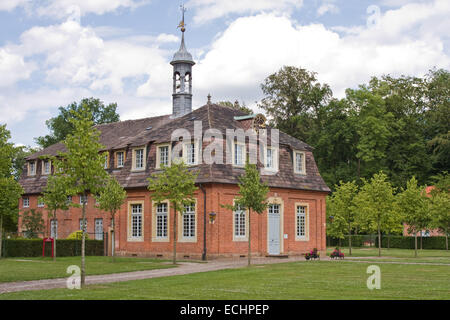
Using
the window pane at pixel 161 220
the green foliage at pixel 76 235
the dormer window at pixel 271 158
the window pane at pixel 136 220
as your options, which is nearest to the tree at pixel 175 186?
the window pane at pixel 161 220

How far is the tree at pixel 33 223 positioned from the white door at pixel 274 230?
55.4 ft

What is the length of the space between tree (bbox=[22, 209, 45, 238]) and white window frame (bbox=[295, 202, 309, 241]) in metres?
17.9

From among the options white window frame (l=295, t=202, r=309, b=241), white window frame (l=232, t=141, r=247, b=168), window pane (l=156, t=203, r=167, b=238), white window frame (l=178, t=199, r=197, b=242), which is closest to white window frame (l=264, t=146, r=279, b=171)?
white window frame (l=232, t=141, r=247, b=168)

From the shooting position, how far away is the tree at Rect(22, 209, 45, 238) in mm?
41156

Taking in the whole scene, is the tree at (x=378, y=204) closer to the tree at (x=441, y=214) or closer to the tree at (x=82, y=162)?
the tree at (x=441, y=214)

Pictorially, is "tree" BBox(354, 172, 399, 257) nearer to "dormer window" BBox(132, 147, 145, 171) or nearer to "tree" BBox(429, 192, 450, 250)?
"tree" BBox(429, 192, 450, 250)

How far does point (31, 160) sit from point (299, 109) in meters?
29.1

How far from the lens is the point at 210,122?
33406 millimetres

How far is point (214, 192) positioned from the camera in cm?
3133

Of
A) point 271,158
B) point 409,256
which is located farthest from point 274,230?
point 409,256

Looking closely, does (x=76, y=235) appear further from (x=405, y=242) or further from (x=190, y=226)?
(x=405, y=242)

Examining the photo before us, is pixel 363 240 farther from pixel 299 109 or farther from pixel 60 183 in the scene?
pixel 60 183

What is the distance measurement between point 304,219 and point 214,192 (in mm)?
7916
